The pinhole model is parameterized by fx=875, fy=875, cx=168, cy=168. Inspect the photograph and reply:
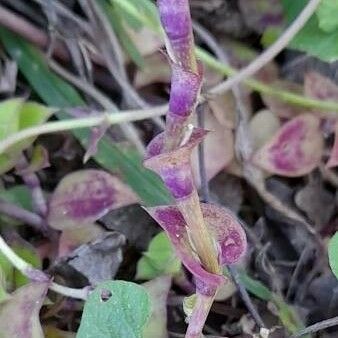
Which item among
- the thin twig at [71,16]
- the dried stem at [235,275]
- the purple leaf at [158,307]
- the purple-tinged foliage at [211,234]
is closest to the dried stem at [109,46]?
the thin twig at [71,16]

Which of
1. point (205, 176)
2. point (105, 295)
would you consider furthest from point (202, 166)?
point (105, 295)

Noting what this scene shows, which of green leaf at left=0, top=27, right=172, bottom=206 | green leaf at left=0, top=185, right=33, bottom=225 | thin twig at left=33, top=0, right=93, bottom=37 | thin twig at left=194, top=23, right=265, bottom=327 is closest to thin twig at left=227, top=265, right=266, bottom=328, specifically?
thin twig at left=194, top=23, right=265, bottom=327

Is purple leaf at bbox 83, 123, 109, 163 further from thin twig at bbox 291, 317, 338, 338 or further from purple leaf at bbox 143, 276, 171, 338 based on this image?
thin twig at bbox 291, 317, 338, 338

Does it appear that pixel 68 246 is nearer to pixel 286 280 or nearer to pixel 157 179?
pixel 157 179

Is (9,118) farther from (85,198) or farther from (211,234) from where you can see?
(211,234)

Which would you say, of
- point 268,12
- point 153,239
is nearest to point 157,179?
point 153,239
